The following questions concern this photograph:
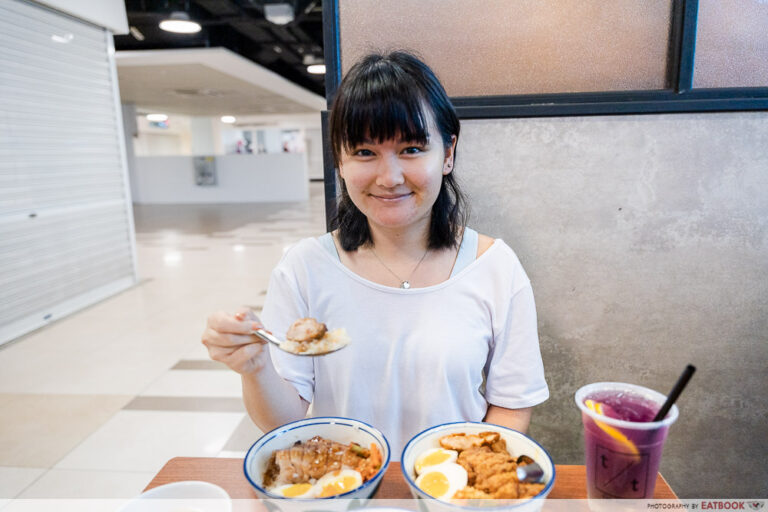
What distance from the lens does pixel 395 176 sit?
94 centimetres

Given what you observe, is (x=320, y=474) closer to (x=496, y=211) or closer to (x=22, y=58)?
(x=496, y=211)

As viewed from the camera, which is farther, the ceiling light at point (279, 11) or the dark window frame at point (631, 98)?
the ceiling light at point (279, 11)

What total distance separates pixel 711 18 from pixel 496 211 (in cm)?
85

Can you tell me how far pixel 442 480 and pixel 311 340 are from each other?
0.31 meters

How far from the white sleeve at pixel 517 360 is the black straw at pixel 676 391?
17.1 inches

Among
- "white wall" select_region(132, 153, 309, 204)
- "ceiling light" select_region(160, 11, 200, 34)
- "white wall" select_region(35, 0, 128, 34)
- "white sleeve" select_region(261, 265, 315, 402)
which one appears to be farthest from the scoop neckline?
"white wall" select_region(132, 153, 309, 204)

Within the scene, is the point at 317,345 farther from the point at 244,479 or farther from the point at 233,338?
the point at 244,479

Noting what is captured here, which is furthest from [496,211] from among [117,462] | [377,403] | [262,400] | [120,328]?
[120,328]

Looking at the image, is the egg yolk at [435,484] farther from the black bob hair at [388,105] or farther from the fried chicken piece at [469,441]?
the black bob hair at [388,105]

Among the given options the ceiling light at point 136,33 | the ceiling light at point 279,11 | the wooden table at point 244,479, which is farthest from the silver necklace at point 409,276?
the ceiling light at point 136,33

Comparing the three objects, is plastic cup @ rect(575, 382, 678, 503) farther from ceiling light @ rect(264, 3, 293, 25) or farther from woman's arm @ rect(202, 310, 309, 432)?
ceiling light @ rect(264, 3, 293, 25)

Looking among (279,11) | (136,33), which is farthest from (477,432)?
(136,33)

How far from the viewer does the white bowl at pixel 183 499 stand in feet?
2.07

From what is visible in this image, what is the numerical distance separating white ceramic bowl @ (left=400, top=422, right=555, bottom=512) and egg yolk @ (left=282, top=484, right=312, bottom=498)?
14 centimetres
